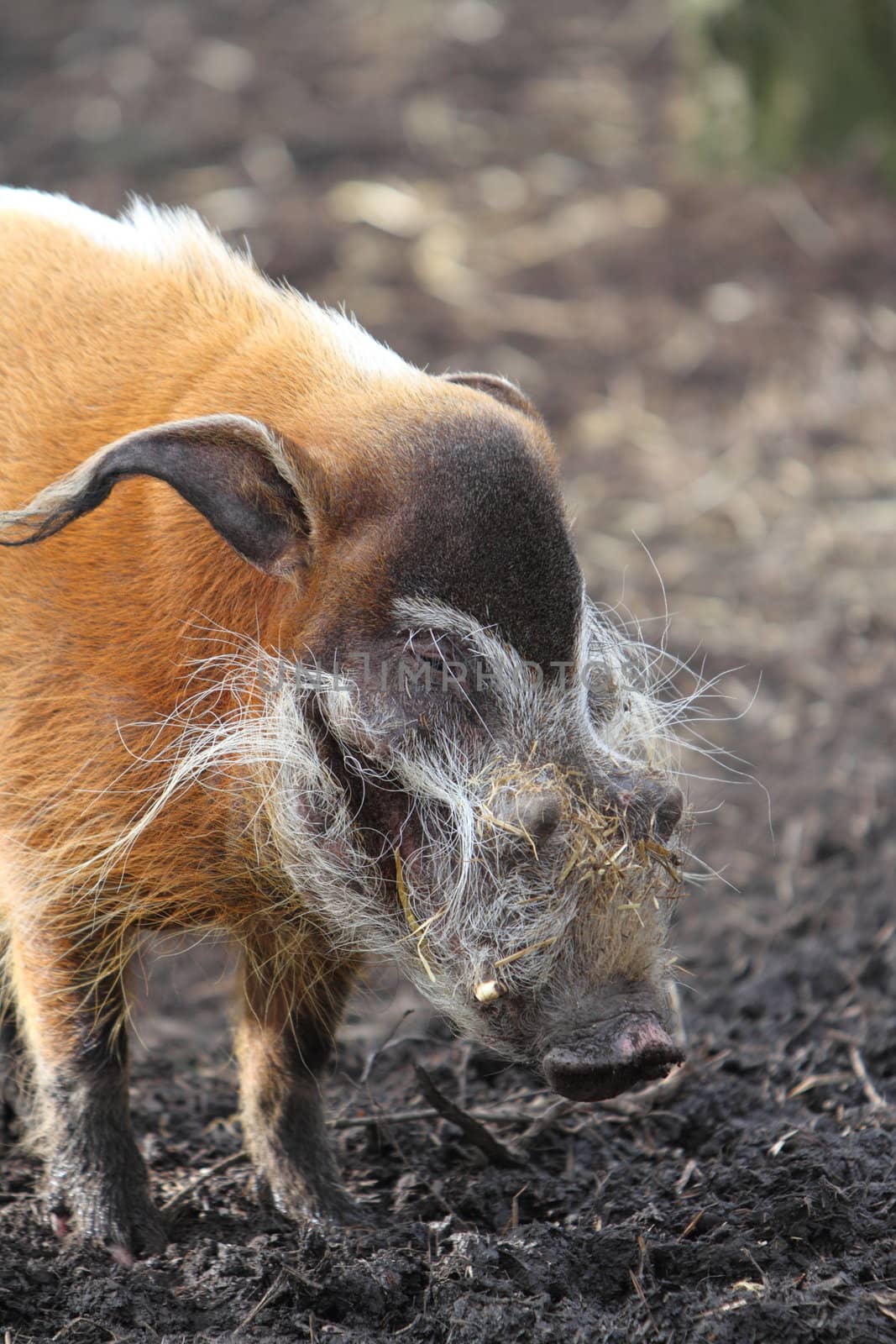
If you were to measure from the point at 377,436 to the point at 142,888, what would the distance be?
36.7 inches

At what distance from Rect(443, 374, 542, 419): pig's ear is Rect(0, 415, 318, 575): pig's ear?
625 millimetres

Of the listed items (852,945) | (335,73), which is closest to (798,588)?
→ (852,945)

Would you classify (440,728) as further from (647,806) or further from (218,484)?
(218,484)

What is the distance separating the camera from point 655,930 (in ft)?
7.97

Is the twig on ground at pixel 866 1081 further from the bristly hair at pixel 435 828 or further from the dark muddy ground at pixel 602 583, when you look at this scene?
the bristly hair at pixel 435 828

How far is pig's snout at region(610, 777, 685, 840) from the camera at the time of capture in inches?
96.4

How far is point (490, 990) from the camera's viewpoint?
93.6 inches

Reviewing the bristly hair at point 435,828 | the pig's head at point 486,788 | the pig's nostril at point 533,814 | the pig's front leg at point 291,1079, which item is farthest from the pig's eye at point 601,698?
the pig's front leg at point 291,1079

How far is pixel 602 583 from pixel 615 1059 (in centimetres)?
377

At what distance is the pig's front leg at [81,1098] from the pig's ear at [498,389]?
133cm

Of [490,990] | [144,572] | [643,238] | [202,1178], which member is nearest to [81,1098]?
[202,1178]

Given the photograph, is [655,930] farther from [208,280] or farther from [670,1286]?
[208,280]

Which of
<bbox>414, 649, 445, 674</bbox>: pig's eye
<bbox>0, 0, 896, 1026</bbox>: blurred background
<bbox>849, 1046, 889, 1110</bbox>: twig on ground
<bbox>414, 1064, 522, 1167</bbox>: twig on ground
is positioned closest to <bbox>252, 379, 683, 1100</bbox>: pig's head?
<bbox>414, 649, 445, 674</bbox>: pig's eye

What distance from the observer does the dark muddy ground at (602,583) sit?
7.89 feet
